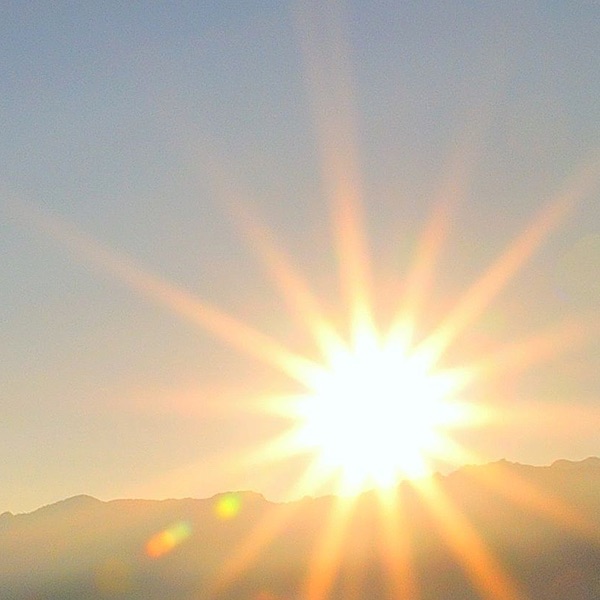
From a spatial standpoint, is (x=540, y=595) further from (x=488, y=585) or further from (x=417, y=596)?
(x=417, y=596)

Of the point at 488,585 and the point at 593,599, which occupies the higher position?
the point at 488,585

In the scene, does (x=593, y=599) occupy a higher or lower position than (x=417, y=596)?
lower

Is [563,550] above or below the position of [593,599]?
above

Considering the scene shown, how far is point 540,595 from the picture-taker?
18462 centimetres

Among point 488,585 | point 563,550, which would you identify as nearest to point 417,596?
point 488,585

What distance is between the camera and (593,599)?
175625 mm

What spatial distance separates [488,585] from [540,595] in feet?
36.4

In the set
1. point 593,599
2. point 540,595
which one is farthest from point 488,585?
point 593,599

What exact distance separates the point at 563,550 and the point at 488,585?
70.3ft

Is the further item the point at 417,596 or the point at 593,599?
the point at 417,596

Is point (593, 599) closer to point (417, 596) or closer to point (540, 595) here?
point (540, 595)

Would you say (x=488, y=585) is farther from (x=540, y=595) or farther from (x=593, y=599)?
(x=593, y=599)

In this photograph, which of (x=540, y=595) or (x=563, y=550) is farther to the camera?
(x=563, y=550)

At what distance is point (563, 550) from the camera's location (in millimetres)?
199500
